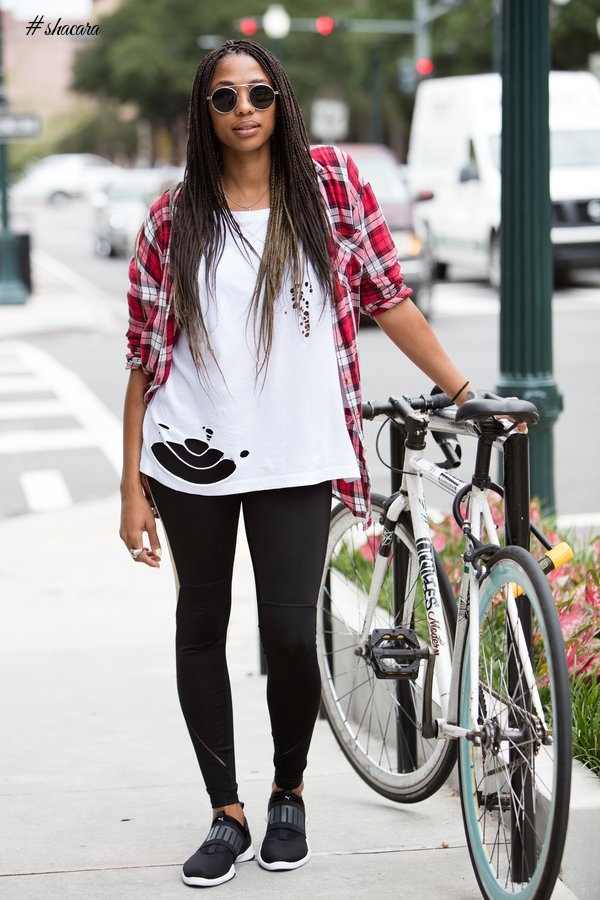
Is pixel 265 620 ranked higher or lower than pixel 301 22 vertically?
lower

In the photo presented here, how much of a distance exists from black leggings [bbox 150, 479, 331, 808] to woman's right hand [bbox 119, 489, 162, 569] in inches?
2.3

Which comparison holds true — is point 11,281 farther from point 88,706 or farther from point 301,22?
point 301,22

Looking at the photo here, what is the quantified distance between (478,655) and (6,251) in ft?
54.6

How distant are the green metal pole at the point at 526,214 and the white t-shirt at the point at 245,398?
2157mm

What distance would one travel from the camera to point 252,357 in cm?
303

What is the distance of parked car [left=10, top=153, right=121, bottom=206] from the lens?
6272 cm

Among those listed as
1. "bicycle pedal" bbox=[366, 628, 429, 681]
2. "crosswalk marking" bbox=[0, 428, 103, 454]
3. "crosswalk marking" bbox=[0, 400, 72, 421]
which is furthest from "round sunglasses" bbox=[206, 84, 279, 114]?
"crosswalk marking" bbox=[0, 400, 72, 421]

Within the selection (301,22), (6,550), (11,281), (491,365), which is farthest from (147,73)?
(6,550)

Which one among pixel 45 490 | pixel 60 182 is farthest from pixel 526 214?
pixel 60 182

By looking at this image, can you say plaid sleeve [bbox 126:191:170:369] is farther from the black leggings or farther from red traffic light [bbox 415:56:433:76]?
red traffic light [bbox 415:56:433:76]

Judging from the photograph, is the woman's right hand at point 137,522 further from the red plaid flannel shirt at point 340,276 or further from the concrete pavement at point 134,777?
the concrete pavement at point 134,777

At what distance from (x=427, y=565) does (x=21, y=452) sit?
264 inches

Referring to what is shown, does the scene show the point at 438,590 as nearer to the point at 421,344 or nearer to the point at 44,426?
the point at 421,344

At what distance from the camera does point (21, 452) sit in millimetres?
9633
